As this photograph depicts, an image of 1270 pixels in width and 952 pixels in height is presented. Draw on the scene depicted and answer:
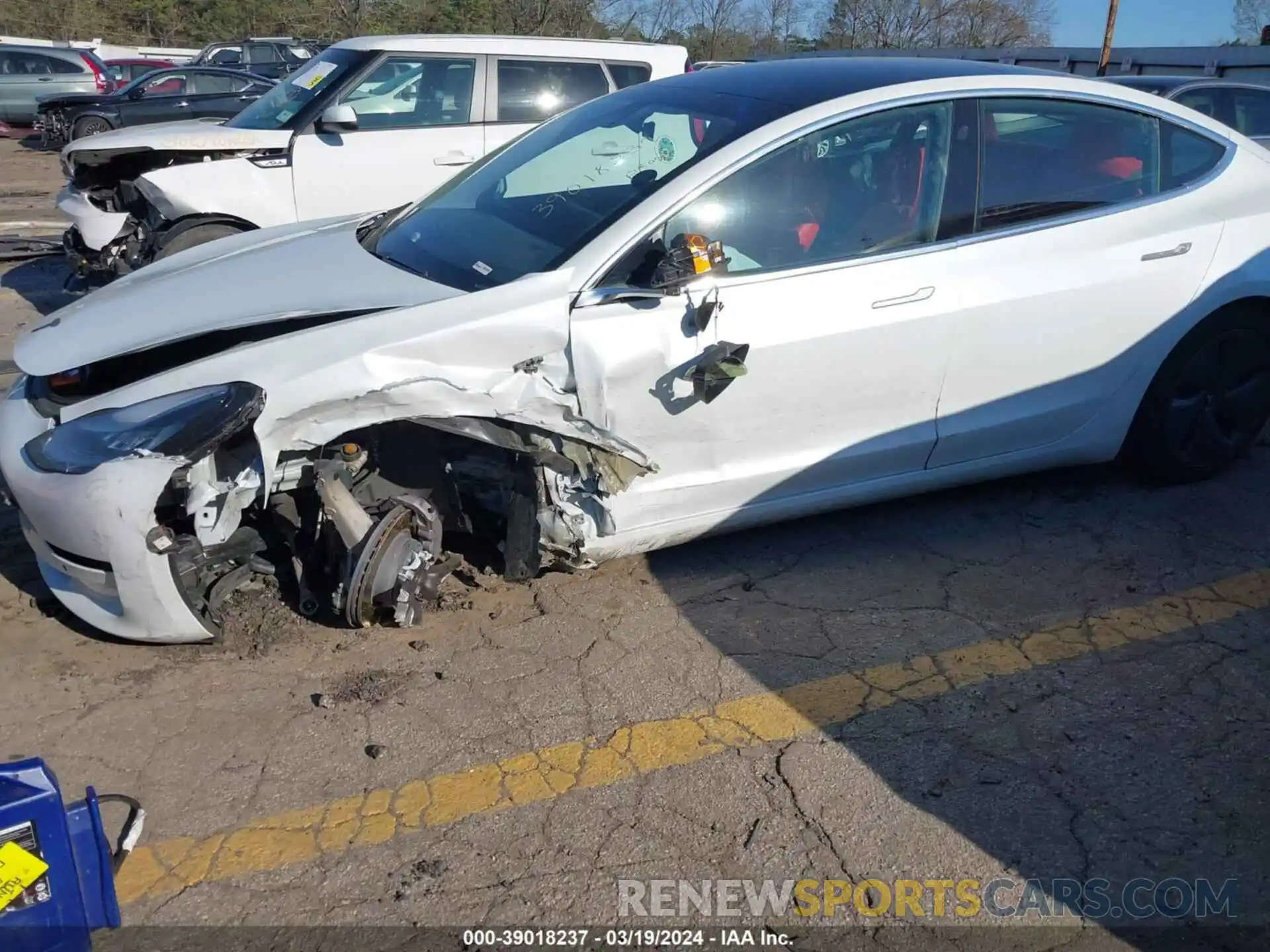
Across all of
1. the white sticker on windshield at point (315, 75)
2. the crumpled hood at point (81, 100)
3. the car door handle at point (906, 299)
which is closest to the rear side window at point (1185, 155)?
the car door handle at point (906, 299)

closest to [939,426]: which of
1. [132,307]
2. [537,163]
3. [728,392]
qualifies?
[728,392]

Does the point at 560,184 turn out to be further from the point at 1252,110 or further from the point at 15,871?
the point at 1252,110

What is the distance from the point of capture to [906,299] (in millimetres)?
3561

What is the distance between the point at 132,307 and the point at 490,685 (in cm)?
168

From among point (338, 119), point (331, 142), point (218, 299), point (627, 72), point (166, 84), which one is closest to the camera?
point (218, 299)

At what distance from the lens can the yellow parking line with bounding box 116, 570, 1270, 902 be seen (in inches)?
101

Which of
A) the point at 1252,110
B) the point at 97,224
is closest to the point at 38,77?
the point at 97,224

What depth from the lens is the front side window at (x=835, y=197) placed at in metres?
3.44

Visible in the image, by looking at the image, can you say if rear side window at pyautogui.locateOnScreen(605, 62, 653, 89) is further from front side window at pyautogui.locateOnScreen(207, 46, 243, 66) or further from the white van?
front side window at pyautogui.locateOnScreen(207, 46, 243, 66)

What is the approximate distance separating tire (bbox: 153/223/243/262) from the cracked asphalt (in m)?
3.00

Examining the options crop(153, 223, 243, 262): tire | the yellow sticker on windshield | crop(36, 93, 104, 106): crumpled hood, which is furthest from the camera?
crop(36, 93, 104, 106): crumpled hood

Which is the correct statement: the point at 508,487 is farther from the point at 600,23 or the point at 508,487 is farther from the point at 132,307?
the point at 600,23
